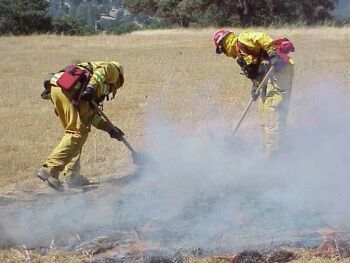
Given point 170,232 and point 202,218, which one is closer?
point 170,232

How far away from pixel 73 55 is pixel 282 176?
46.7 feet

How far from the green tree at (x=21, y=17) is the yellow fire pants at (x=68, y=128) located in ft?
112

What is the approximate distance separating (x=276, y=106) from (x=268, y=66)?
1.49 feet

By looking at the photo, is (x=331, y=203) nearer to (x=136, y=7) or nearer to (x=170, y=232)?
(x=170, y=232)

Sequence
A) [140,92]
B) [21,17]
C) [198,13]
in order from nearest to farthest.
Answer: [140,92] → [198,13] → [21,17]

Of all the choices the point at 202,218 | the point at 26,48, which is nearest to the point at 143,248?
the point at 202,218

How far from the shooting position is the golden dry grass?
25.2 feet

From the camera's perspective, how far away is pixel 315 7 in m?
40.8

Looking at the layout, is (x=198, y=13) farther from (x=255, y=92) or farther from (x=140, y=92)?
(x=255, y=92)

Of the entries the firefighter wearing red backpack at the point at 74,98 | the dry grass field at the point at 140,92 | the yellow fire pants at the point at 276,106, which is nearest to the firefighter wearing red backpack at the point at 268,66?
the yellow fire pants at the point at 276,106

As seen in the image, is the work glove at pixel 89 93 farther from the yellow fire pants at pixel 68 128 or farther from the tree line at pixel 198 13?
the tree line at pixel 198 13

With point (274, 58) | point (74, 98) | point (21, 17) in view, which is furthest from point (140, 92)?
point (21, 17)

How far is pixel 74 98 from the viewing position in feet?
19.3

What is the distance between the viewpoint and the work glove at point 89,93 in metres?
5.69
